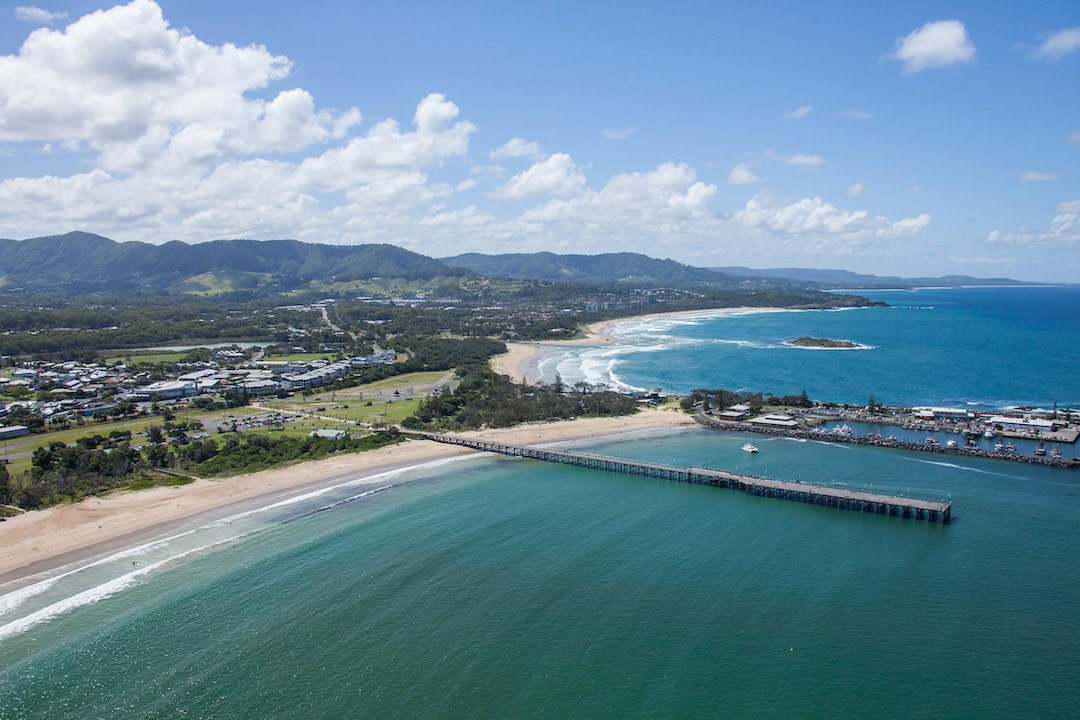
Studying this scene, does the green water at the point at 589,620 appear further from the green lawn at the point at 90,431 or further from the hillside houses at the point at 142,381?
the hillside houses at the point at 142,381

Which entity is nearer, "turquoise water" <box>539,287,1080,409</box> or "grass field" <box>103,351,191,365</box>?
"turquoise water" <box>539,287,1080,409</box>

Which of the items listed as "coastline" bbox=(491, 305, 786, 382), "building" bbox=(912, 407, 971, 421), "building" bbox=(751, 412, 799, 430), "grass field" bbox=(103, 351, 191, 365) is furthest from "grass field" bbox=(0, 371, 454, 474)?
"building" bbox=(912, 407, 971, 421)

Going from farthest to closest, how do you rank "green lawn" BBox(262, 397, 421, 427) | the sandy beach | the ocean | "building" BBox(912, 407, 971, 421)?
"green lawn" BBox(262, 397, 421, 427) < "building" BBox(912, 407, 971, 421) < the sandy beach < the ocean

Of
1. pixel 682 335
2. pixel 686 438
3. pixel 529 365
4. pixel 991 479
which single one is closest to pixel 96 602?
pixel 686 438

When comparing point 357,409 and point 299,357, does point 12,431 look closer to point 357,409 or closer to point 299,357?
point 357,409

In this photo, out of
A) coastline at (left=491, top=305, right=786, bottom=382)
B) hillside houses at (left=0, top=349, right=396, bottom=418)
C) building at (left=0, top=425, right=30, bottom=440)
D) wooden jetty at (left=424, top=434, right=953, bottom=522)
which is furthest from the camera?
coastline at (left=491, top=305, right=786, bottom=382)

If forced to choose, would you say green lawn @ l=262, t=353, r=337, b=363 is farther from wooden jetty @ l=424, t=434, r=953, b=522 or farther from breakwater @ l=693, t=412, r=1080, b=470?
breakwater @ l=693, t=412, r=1080, b=470

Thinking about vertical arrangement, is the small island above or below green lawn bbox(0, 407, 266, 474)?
above
